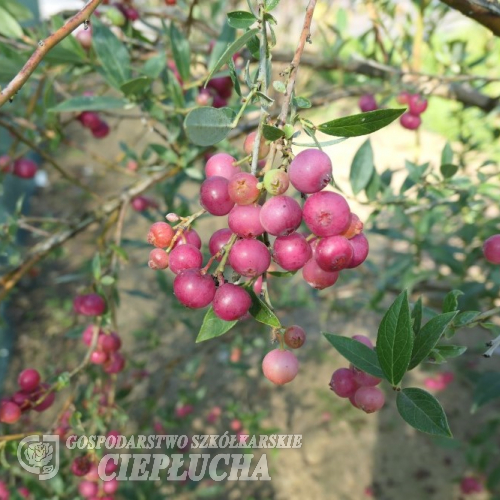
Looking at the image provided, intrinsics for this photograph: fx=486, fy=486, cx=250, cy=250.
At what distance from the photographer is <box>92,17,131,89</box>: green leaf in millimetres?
1033

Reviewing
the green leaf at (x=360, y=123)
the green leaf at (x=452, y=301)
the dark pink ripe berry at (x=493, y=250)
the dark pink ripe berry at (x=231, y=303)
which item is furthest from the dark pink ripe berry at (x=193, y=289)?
the dark pink ripe berry at (x=493, y=250)

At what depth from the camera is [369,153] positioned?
1.11 m

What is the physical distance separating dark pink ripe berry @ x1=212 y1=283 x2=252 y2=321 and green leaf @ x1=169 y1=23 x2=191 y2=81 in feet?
2.47

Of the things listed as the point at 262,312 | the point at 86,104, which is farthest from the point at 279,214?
the point at 86,104

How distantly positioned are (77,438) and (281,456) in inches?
59.4

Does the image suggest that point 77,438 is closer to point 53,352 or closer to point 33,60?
point 33,60

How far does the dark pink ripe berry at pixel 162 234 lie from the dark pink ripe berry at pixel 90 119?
0.93m

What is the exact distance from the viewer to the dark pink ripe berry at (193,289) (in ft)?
1.82

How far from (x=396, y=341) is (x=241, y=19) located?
44 cm

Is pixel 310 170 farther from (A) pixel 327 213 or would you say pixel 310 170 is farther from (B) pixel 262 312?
(B) pixel 262 312

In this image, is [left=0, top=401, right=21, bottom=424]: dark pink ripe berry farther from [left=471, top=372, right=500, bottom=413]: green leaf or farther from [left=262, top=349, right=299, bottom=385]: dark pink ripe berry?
[left=471, top=372, right=500, bottom=413]: green leaf

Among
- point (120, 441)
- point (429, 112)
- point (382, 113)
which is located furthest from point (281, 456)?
point (429, 112)

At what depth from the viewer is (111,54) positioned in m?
1.05

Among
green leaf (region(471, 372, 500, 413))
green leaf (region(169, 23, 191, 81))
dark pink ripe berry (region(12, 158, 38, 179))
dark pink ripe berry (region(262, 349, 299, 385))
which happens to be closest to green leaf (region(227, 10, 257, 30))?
dark pink ripe berry (region(262, 349, 299, 385))
